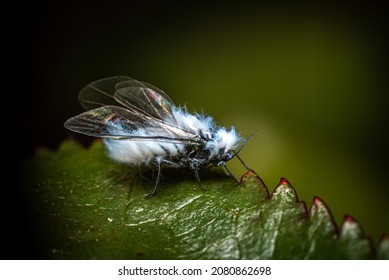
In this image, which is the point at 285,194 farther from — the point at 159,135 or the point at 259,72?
the point at 259,72

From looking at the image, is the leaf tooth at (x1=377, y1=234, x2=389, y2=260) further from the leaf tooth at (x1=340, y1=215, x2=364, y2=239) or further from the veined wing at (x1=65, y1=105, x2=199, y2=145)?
the veined wing at (x1=65, y1=105, x2=199, y2=145)

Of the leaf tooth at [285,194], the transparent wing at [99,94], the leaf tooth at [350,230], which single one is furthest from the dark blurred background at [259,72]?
the leaf tooth at [350,230]

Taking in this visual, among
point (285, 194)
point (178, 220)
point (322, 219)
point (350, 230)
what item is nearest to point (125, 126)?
point (178, 220)

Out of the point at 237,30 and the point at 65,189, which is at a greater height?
the point at 237,30
